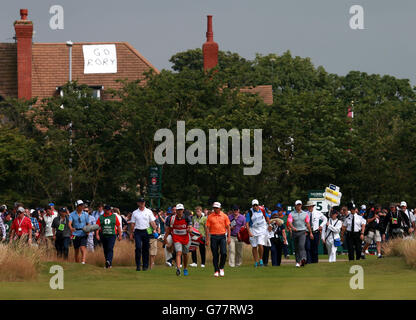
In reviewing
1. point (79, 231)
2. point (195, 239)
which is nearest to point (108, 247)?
point (79, 231)

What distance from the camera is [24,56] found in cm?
6681

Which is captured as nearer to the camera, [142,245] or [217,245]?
[217,245]

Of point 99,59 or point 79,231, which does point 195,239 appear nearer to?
point 79,231

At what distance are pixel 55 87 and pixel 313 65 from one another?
32892 millimetres

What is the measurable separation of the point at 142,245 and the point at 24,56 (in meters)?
40.0

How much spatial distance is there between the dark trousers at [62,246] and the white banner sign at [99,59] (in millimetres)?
42555

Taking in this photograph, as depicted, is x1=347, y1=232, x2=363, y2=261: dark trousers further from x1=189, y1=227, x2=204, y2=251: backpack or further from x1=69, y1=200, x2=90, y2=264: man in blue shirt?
x1=69, y1=200, x2=90, y2=264: man in blue shirt

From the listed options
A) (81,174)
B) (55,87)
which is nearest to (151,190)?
(81,174)

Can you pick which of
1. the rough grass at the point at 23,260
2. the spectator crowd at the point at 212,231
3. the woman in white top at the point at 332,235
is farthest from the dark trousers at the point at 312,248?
the rough grass at the point at 23,260

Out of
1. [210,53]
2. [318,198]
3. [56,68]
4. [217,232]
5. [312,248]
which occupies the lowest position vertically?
[312,248]

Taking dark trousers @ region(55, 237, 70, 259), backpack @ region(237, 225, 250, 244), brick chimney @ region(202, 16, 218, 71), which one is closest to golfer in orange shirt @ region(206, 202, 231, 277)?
backpack @ region(237, 225, 250, 244)

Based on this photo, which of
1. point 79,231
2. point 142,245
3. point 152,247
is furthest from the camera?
point 152,247

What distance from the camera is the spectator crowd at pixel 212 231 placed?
26547 mm

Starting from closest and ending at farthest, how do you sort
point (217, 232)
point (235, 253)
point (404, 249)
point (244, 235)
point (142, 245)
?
1. point (217, 232)
2. point (404, 249)
3. point (142, 245)
4. point (244, 235)
5. point (235, 253)
